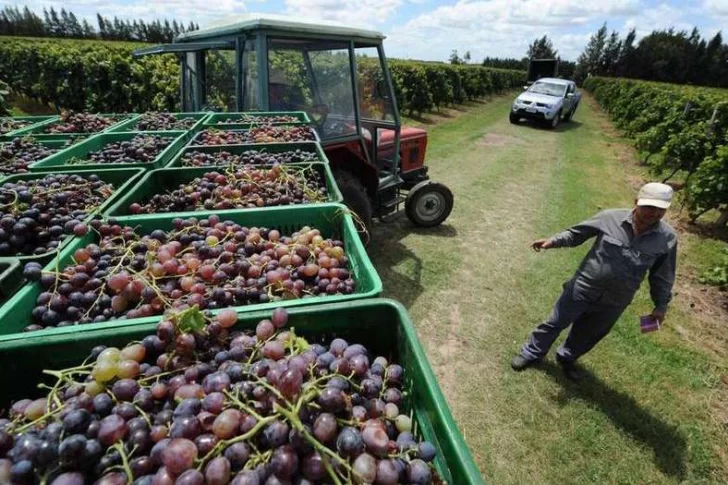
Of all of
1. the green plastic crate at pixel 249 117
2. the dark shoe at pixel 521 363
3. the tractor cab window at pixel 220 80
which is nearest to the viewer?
the dark shoe at pixel 521 363

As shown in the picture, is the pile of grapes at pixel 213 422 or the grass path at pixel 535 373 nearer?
the pile of grapes at pixel 213 422

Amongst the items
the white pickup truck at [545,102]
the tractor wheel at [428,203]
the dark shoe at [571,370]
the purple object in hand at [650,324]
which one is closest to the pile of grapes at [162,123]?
the tractor wheel at [428,203]

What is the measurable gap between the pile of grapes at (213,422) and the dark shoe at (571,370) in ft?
9.80

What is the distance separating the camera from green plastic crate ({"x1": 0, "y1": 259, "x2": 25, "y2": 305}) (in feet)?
4.42

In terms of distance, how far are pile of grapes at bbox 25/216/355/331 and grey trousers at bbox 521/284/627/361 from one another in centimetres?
238

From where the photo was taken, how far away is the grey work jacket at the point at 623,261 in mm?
2753

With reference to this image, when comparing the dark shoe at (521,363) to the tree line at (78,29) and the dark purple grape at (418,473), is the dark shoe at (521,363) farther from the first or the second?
the tree line at (78,29)

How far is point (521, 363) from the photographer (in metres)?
3.47

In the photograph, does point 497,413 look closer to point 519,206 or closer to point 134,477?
point 134,477

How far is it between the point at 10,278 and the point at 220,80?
3.87m

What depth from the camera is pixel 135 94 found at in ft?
41.7

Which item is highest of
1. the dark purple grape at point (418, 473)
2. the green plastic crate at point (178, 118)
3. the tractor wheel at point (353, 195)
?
the green plastic crate at point (178, 118)

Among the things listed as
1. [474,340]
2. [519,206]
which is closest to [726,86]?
[519,206]

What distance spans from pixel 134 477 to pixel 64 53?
A: 18.0 meters
